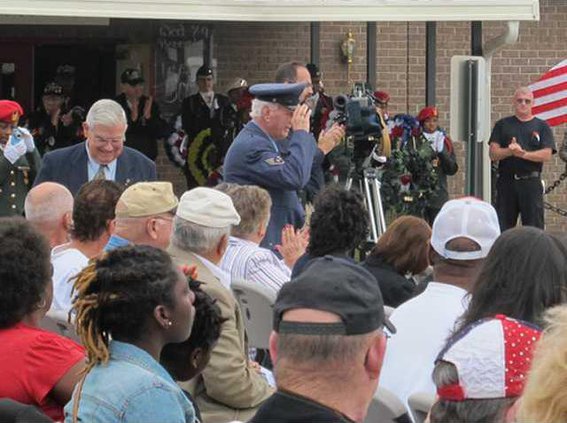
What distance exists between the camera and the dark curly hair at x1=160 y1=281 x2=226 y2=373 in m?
4.01

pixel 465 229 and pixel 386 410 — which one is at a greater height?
pixel 465 229

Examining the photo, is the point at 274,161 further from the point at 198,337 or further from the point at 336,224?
the point at 198,337

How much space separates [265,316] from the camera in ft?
20.2

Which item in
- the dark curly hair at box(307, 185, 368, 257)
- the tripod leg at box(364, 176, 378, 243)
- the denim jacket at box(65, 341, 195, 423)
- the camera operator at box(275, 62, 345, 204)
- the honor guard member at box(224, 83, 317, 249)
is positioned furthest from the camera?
the tripod leg at box(364, 176, 378, 243)

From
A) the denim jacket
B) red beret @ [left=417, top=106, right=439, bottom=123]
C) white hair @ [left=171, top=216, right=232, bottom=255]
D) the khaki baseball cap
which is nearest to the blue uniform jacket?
the khaki baseball cap

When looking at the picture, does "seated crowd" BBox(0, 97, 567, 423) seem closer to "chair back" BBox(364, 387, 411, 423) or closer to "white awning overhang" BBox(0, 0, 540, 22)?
"chair back" BBox(364, 387, 411, 423)

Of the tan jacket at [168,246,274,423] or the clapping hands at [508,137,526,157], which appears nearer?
the tan jacket at [168,246,274,423]

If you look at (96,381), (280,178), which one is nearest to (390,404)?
(96,381)

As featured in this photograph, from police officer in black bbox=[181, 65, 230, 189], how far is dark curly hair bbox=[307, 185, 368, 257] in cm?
706

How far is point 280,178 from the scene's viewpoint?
8180 millimetres

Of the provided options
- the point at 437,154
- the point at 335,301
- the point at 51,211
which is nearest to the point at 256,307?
the point at 51,211

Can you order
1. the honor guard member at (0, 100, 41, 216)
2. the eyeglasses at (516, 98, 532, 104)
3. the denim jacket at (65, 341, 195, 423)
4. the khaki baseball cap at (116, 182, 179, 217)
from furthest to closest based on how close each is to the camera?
the eyeglasses at (516, 98, 532, 104) → the honor guard member at (0, 100, 41, 216) → the khaki baseball cap at (116, 182, 179, 217) → the denim jacket at (65, 341, 195, 423)

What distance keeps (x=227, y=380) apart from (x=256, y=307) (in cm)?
123

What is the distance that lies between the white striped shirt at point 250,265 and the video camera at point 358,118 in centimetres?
406
